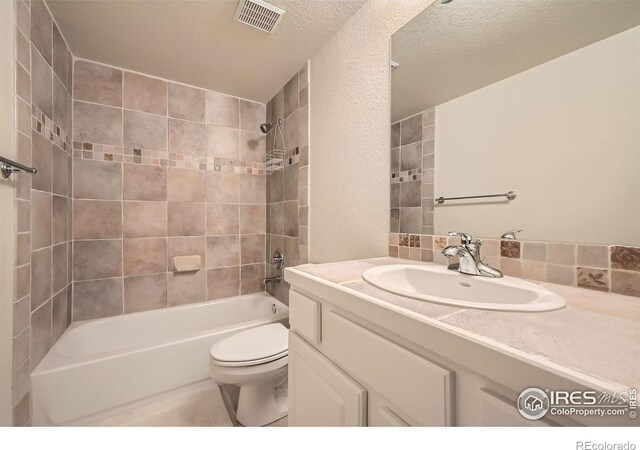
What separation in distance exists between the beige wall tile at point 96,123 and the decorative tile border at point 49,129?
125 millimetres

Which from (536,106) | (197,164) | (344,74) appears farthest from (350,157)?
(197,164)

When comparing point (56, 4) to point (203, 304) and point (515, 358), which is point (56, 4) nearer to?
point (203, 304)

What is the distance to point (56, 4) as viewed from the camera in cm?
122

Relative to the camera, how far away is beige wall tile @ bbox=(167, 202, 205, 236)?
191cm

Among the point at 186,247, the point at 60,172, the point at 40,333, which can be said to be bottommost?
the point at 40,333

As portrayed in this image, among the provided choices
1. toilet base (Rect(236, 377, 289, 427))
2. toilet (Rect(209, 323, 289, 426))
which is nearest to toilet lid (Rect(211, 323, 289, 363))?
toilet (Rect(209, 323, 289, 426))

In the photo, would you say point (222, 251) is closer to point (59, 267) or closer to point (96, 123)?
point (59, 267)

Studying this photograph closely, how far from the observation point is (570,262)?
2.10 feet

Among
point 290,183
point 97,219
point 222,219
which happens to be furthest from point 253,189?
point 97,219

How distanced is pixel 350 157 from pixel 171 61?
4.73 feet

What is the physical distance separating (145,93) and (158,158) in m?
0.48

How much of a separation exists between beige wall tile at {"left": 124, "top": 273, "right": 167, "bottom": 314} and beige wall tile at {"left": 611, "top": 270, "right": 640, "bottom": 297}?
2.32m

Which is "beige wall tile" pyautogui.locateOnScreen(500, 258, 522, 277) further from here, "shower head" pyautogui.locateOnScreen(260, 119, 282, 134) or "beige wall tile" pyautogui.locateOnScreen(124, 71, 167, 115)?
"beige wall tile" pyautogui.locateOnScreen(124, 71, 167, 115)

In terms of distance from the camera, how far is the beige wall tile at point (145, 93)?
1.76 m
